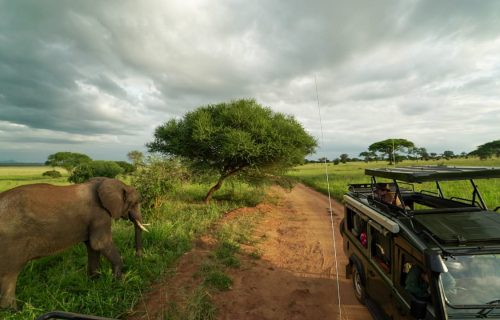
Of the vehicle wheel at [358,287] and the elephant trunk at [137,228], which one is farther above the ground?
the elephant trunk at [137,228]

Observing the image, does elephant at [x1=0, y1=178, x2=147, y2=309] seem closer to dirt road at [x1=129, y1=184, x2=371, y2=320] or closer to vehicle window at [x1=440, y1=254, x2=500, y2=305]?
dirt road at [x1=129, y1=184, x2=371, y2=320]

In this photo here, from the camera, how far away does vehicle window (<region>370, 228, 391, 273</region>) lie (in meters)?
3.82

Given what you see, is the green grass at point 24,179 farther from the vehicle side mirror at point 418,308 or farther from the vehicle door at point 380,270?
the vehicle side mirror at point 418,308

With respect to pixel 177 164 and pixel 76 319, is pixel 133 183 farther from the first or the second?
pixel 76 319

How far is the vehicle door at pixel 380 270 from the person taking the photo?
371cm

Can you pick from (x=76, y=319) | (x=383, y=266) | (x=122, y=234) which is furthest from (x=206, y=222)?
(x=76, y=319)

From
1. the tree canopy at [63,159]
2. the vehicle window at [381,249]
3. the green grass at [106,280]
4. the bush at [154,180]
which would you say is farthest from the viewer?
the tree canopy at [63,159]

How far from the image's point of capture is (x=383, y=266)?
3963 mm

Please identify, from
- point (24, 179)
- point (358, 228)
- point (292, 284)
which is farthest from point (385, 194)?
point (24, 179)

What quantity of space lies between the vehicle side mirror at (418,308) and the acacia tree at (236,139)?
10371 millimetres

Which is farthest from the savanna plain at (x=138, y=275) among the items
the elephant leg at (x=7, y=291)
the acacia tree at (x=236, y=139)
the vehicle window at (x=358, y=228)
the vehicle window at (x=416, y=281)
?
the acacia tree at (x=236, y=139)

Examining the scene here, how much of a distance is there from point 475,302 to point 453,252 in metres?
0.58

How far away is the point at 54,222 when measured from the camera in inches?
193

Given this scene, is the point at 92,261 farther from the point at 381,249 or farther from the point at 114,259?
the point at 381,249
